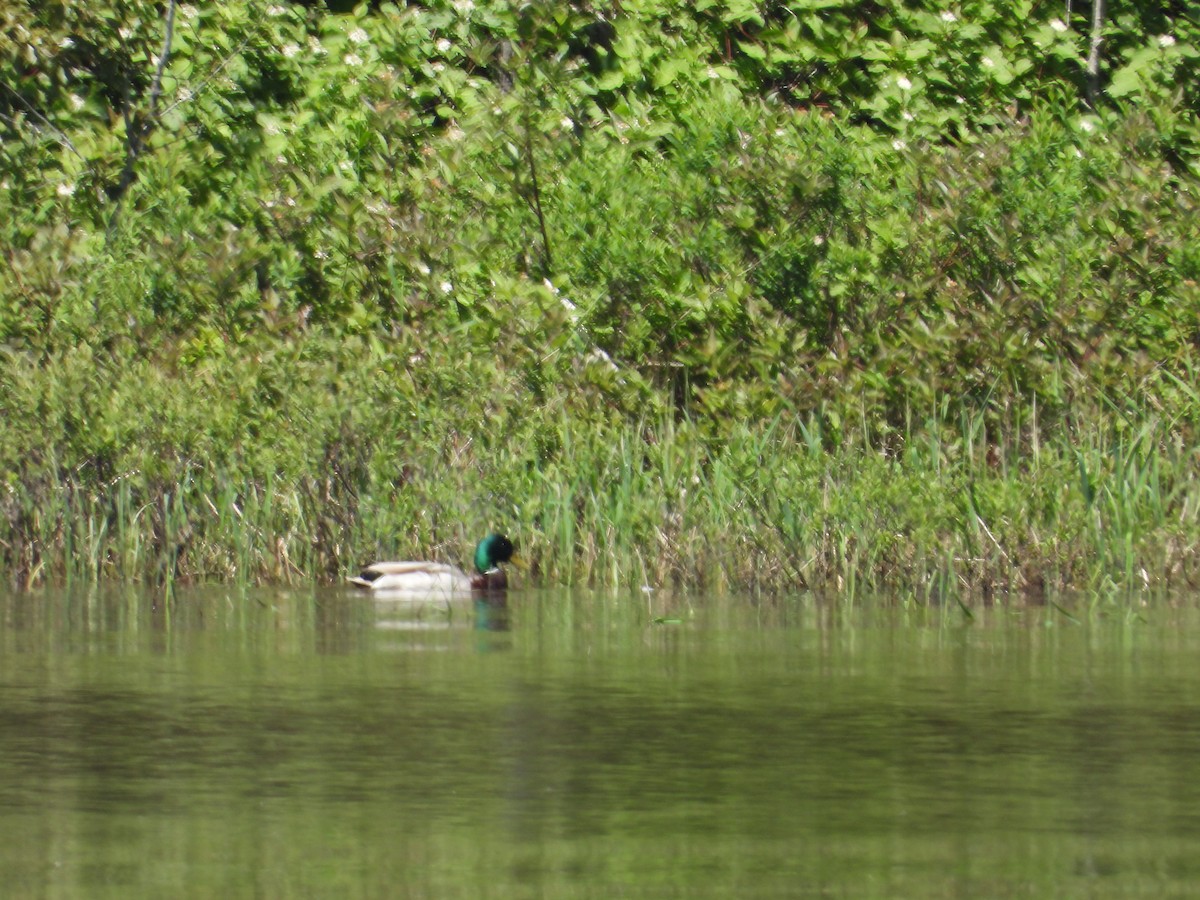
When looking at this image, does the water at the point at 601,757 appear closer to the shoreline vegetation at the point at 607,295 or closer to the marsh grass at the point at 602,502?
the marsh grass at the point at 602,502

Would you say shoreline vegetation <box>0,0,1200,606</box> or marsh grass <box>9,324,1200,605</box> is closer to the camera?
marsh grass <box>9,324,1200,605</box>

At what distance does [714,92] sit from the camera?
36.6ft

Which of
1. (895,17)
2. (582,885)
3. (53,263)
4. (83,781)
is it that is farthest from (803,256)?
(582,885)

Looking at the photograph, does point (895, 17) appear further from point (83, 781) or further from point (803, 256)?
point (83, 781)

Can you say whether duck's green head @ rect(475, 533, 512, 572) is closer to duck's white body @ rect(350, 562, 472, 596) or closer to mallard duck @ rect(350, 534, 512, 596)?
mallard duck @ rect(350, 534, 512, 596)

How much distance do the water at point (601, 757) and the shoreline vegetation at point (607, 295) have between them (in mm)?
1433

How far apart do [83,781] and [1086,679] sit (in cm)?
279

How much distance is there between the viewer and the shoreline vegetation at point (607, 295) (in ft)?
29.9

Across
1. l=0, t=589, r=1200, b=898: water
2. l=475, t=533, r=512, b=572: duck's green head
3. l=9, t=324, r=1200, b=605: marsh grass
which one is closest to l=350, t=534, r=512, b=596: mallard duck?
l=475, t=533, r=512, b=572: duck's green head

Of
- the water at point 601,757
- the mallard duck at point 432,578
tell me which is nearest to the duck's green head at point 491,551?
the mallard duck at point 432,578

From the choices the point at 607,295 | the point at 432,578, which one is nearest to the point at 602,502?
the point at 432,578

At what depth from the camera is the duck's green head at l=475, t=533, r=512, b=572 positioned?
9227 millimetres

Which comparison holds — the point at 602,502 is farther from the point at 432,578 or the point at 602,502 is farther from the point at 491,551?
the point at 432,578

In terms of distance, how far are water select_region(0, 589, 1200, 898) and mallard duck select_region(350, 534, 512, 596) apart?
0.88m
